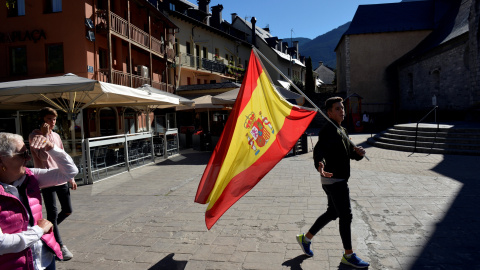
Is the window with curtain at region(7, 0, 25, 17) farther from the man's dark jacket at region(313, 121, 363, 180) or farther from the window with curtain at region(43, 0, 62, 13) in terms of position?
the man's dark jacket at region(313, 121, 363, 180)

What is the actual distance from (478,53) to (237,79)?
2363 centimetres

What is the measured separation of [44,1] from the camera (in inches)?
689

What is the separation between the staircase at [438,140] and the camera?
1353cm

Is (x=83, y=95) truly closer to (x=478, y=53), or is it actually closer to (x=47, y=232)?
(x=47, y=232)

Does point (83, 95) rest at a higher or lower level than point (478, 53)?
lower

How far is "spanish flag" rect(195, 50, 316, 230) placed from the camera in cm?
381

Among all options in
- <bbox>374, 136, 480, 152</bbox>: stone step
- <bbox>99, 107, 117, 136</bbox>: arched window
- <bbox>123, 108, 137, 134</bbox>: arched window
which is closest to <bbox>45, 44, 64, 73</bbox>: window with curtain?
<bbox>99, 107, 117, 136</bbox>: arched window

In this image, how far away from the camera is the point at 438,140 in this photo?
47.8 ft

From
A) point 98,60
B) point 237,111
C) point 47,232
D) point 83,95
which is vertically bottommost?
point 47,232

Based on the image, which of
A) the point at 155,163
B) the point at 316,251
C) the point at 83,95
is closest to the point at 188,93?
the point at 155,163

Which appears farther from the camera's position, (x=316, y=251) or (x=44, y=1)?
(x=44, y=1)

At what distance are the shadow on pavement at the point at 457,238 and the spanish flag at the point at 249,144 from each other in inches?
76.4

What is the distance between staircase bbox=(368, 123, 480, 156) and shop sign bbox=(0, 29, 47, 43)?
58.8ft

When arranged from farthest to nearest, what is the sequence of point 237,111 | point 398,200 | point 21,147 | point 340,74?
point 340,74 < point 398,200 < point 237,111 < point 21,147
